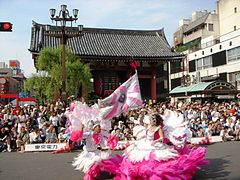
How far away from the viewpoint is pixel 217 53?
92.2 ft

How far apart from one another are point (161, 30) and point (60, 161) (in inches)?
964

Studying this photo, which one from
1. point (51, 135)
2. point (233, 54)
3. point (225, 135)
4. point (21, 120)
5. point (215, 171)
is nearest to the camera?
point (215, 171)

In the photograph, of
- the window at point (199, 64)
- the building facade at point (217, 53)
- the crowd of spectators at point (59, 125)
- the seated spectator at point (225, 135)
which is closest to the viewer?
the crowd of spectators at point (59, 125)

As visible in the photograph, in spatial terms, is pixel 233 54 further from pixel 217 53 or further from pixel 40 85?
pixel 40 85

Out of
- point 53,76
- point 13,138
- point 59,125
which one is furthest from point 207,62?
point 13,138

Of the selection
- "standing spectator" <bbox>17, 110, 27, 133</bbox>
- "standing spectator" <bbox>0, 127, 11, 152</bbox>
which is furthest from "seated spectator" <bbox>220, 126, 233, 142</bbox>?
"standing spectator" <bbox>0, 127, 11, 152</bbox>

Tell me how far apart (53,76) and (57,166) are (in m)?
11.0

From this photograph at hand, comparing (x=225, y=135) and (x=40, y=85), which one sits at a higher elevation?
(x=40, y=85)

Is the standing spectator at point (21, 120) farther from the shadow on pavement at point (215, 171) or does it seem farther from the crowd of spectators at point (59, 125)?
the shadow on pavement at point (215, 171)

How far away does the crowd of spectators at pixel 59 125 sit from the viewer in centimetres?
1097

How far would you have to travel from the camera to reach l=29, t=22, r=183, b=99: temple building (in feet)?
77.4

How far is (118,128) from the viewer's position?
38.2ft

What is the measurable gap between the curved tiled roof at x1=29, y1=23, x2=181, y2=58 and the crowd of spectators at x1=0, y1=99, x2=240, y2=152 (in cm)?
1032

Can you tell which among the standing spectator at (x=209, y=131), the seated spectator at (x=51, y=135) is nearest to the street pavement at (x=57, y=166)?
the seated spectator at (x=51, y=135)
